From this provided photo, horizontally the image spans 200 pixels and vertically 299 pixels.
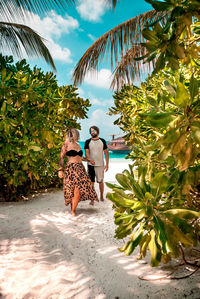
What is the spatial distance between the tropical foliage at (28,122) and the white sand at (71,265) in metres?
1.00

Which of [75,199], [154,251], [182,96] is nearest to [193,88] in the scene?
[182,96]

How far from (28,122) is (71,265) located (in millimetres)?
2248

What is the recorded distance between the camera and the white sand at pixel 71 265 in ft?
5.32

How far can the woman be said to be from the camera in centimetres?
362

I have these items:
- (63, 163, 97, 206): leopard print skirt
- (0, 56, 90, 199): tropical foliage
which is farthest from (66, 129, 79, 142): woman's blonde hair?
(63, 163, 97, 206): leopard print skirt

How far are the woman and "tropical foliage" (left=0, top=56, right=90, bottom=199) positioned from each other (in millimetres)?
281

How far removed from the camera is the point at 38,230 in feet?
9.52

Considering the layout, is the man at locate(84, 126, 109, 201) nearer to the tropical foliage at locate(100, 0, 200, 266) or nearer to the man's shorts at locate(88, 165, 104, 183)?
the man's shorts at locate(88, 165, 104, 183)

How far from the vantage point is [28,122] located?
11.0 feet

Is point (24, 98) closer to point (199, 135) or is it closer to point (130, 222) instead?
point (130, 222)

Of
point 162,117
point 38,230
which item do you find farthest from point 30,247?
point 162,117

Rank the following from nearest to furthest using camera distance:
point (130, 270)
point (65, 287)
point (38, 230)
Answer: point (65, 287) → point (130, 270) → point (38, 230)

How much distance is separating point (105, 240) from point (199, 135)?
2.33 meters

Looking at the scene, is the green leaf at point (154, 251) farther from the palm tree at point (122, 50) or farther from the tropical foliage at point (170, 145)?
the palm tree at point (122, 50)
